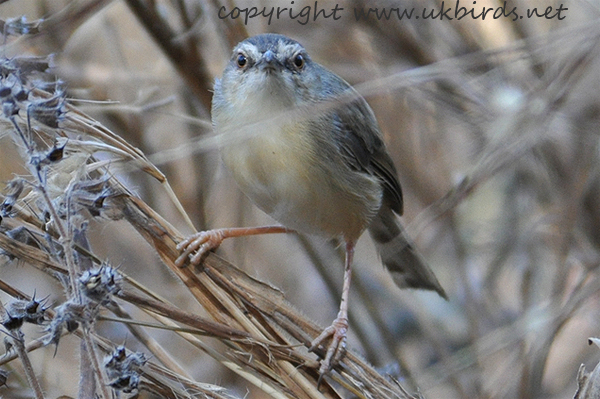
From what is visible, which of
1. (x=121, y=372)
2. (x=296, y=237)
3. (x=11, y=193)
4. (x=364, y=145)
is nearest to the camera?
(x=121, y=372)

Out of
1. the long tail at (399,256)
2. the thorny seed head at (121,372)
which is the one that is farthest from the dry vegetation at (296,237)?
the long tail at (399,256)

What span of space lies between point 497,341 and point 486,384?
2.42ft

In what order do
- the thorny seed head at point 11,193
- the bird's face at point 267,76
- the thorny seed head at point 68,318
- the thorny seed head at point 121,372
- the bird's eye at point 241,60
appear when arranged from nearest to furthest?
the thorny seed head at point 68,318, the thorny seed head at point 121,372, the thorny seed head at point 11,193, the bird's face at point 267,76, the bird's eye at point 241,60

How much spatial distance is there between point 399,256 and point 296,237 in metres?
0.89

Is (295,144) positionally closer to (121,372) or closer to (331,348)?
(331,348)

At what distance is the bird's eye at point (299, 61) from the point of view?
344 cm

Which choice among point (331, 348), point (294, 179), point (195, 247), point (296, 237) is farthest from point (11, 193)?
point (296, 237)

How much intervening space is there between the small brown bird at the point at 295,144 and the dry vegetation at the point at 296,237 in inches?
15.4

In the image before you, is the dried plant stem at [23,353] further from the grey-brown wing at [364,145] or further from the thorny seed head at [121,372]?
the grey-brown wing at [364,145]

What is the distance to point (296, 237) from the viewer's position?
4895 millimetres

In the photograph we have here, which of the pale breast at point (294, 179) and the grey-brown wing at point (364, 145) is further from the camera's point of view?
the grey-brown wing at point (364, 145)

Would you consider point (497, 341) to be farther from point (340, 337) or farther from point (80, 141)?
point (80, 141)

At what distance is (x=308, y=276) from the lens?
5.44 meters

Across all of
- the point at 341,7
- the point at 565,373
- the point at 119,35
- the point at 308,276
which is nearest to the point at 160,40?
the point at 119,35
